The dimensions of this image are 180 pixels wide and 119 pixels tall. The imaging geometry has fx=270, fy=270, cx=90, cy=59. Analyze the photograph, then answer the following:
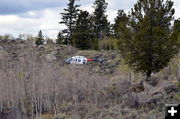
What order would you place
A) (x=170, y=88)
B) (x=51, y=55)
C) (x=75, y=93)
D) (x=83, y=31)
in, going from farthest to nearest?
(x=83, y=31) → (x=51, y=55) → (x=75, y=93) → (x=170, y=88)

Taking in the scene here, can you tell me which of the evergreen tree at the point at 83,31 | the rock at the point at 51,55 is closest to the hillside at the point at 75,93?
the rock at the point at 51,55

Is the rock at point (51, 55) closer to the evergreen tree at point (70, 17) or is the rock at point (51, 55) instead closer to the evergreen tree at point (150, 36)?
the evergreen tree at point (70, 17)

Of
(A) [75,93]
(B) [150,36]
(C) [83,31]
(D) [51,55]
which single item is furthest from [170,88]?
(C) [83,31]

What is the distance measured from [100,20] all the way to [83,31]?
366 cm

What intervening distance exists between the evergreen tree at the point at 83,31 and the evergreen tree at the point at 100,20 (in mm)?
1113

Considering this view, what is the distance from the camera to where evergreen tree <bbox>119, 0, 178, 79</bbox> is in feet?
48.2

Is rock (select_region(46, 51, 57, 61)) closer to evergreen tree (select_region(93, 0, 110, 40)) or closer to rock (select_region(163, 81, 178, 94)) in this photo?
evergreen tree (select_region(93, 0, 110, 40))

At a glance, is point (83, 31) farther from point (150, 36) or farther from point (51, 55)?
point (150, 36)

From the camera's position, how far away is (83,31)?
120ft

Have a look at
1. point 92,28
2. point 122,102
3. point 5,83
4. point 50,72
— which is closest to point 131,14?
point 122,102

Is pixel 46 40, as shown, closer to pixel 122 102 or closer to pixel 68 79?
pixel 68 79

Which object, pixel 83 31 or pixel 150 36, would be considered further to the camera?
pixel 83 31

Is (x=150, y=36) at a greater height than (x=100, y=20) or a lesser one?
lesser

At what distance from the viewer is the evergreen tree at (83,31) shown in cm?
3650
